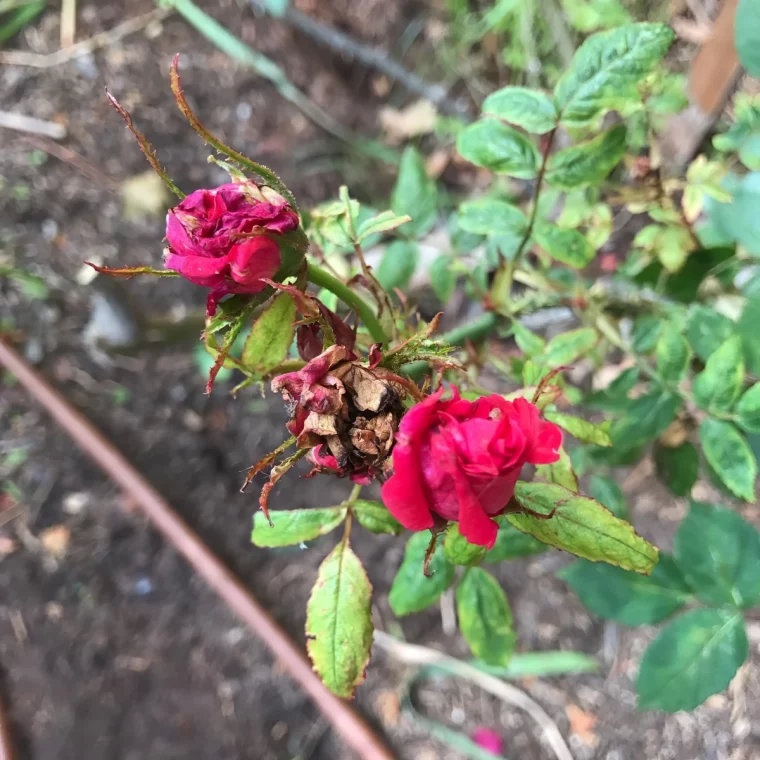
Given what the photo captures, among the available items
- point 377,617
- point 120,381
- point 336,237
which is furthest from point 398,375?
point 120,381

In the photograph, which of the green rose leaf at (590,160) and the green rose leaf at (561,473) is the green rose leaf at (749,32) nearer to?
the green rose leaf at (590,160)

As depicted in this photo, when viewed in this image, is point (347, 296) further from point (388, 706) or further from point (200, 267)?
point (388, 706)

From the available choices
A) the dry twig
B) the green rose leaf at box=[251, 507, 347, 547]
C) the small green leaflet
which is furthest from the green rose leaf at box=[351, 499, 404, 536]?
the dry twig

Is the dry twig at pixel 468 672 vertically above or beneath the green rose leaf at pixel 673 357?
beneath

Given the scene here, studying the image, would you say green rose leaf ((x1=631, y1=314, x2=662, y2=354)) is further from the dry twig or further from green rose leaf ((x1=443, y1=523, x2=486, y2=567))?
the dry twig

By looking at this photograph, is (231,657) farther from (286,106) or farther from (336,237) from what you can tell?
(286,106)

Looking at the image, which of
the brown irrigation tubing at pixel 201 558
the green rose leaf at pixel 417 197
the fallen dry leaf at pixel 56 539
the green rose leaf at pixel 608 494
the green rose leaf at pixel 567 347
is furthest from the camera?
the fallen dry leaf at pixel 56 539

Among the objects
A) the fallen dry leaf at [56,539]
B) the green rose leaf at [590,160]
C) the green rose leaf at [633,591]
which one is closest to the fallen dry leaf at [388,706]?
the green rose leaf at [633,591]
